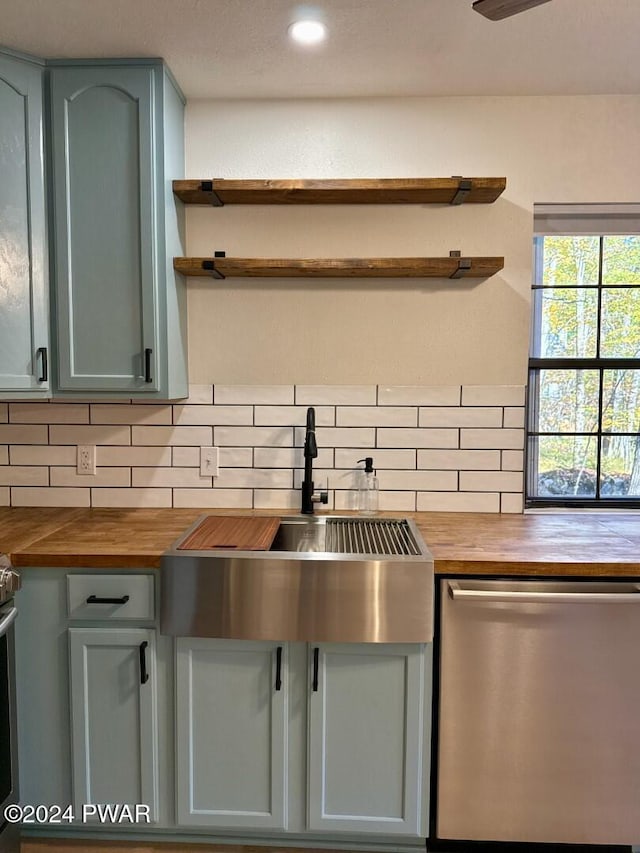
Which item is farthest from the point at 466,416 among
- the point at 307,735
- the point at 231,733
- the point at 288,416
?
the point at 231,733

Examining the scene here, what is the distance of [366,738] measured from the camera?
61.1 inches

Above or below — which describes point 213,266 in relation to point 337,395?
above

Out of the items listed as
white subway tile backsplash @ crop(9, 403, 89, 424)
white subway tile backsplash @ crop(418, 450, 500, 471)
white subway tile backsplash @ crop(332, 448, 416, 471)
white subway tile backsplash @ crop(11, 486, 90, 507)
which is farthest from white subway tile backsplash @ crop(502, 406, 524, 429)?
white subway tile backsplash @ crop(9, 403, 89, 424)

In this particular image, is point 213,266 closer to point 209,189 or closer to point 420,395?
point 209,189

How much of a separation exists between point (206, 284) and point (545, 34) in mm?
1399

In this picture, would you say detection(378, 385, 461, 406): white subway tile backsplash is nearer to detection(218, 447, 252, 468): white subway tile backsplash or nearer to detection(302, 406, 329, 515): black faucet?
detection(302, 406, 329, 515): black faucet

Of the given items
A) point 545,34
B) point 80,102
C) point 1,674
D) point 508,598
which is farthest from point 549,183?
point 1,674

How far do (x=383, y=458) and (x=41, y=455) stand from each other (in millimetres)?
1380

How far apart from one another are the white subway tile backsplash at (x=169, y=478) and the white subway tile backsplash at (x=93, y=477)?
4 centimetres

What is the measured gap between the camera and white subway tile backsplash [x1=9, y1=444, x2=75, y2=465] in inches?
85.3

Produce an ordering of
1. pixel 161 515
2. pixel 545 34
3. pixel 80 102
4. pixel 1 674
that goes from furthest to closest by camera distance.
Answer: pixel 161 515, pixel 80 102, pixel 545 34, pixel 1 674

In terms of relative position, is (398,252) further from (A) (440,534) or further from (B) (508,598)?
(B) (508,598)

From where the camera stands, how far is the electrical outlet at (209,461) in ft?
7.08

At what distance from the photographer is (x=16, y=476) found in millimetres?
2172
